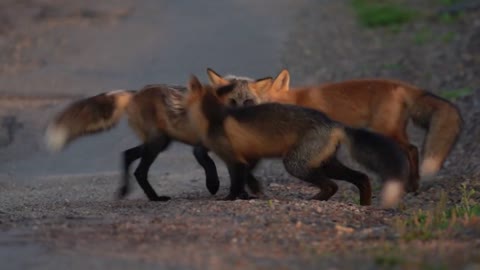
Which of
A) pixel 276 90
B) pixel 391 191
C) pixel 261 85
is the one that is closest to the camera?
pixel 391 191

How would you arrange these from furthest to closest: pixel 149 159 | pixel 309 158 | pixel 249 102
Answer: pixel 249 102 → pixel 149 159 → pixel 309 158

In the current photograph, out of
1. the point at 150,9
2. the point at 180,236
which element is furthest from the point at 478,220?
the point at 150,9

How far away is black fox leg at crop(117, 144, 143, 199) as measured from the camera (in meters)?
10.1

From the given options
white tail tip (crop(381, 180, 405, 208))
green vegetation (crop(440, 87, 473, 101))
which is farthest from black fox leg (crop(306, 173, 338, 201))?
green vegetation (crop(440, 87, 473, 101))

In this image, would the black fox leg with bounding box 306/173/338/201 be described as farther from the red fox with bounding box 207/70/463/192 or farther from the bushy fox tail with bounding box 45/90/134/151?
the bushy fox tail with bounding box 45/90/134/151

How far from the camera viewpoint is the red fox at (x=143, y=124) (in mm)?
9812

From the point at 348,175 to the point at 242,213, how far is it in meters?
1.67

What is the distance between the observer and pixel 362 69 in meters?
16.7

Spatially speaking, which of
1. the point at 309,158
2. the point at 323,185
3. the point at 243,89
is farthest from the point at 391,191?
the point at 243,89

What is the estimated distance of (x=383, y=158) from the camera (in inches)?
336

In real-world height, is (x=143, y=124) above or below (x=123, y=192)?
above

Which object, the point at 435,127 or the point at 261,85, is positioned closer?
the point at 435,127

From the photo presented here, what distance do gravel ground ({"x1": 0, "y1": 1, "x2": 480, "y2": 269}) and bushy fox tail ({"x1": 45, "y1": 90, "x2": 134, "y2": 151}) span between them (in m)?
0.63

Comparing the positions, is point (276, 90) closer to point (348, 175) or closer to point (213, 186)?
point (213, 186)
